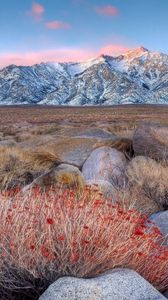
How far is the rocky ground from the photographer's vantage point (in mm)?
4074

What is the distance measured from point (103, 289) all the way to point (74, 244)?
643 mm

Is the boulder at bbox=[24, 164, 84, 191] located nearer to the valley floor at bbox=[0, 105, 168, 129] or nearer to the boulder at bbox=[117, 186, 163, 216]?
the boulder at bbox=[117, 186, 163, 216]

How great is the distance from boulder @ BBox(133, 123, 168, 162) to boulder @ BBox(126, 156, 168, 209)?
1.02 metres

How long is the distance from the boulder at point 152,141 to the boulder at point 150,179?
40.2 inches

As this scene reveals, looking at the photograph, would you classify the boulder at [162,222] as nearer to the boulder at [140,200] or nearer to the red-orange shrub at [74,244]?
the boulder at [140,200]

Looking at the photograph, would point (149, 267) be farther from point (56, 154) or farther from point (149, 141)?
point (56, 154)

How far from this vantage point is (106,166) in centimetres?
1145

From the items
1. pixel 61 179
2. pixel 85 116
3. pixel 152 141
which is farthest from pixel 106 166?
pixel 85 116

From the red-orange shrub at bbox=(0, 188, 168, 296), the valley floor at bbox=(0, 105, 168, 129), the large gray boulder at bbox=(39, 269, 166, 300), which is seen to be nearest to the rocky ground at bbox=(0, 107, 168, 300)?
the large gray boulder at bbox=(39, 269, 166, 300)

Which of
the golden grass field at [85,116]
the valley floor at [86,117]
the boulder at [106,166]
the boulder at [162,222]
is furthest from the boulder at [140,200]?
the golden grass field at [85,116]

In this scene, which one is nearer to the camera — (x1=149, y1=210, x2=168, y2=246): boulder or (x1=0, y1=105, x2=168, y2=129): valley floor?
(x1=149, y1=210, x2=168, y2=246): boulder

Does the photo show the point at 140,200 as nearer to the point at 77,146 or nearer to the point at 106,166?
the point at 106,166

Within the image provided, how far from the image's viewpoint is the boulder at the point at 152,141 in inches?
488

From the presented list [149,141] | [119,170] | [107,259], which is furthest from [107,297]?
[149,141]
